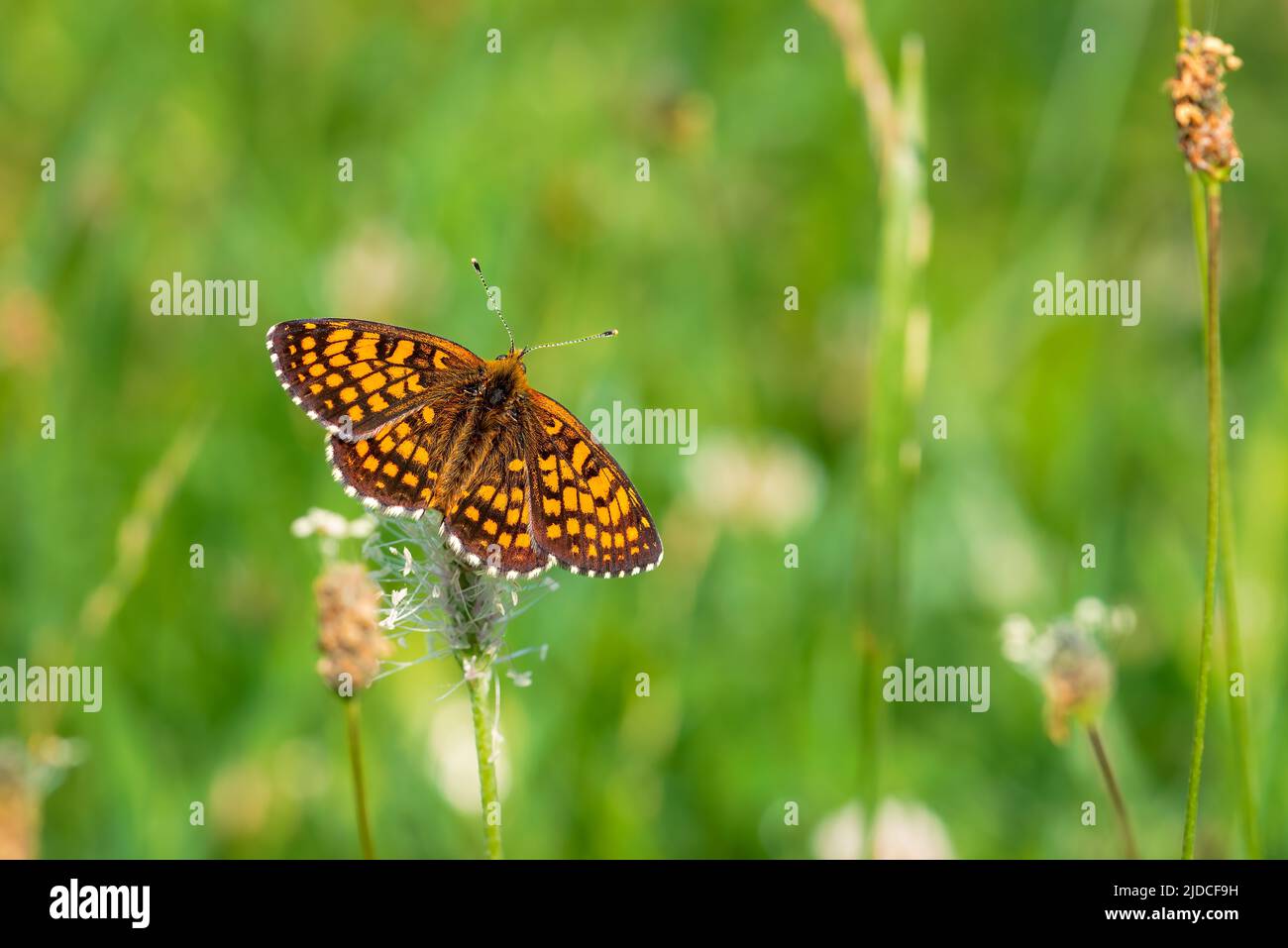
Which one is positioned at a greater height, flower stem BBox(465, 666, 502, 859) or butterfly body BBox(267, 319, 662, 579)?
butterfly body BBox(267, 319, 662, 579)

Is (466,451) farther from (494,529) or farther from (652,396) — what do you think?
(652,396)

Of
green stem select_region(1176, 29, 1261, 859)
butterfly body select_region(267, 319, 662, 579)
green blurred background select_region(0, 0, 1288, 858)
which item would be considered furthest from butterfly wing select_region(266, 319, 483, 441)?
green stem select_region(1176, 29, 1261, 859)

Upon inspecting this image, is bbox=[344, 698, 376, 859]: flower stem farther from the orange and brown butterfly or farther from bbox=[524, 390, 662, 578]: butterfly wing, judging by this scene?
bbox=[524, 390, 662, 578]: butterfly wing

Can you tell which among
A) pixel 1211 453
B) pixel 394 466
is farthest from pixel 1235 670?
pixel 394 466

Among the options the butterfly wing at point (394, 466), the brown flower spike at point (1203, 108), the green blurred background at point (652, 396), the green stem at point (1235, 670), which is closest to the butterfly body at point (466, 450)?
the butterfly wing at point (394, 466)

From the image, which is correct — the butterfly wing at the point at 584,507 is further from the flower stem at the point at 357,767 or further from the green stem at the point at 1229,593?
the green stem at the point at 1229,593

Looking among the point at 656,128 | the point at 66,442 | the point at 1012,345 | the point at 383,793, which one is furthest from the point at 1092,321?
the point at 66,442

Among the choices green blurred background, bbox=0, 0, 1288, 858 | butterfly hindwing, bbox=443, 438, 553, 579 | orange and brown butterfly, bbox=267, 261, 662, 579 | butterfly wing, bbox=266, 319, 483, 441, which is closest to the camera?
butterfly hindwing, bbox=443, 438, 553, 579
